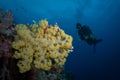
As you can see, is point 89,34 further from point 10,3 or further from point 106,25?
point 106,25

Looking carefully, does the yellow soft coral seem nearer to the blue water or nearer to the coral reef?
the coral reef

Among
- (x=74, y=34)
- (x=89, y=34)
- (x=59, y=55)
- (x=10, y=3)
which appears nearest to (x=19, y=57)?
(x=59, y=55)

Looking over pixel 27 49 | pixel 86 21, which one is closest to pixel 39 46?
pixel 27 49

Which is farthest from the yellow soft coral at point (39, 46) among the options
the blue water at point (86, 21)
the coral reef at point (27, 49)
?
the blue water at point (86, 21)

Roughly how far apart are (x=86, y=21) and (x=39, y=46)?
112 ft

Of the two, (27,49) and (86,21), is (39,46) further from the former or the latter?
(86,21)

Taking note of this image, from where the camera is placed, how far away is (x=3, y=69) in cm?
366

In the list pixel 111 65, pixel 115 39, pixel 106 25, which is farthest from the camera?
pixel 111 65

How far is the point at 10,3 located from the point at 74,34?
1787 centimetres

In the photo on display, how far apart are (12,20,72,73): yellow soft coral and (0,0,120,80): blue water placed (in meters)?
12.2

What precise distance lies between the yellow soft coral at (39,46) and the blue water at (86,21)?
12188mm

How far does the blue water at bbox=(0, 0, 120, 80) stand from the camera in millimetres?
29594

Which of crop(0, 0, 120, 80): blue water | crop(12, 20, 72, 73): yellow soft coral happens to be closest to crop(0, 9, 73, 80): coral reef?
crop(12, 20, 72, 73): yellow soft coral

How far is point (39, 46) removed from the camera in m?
3.87
